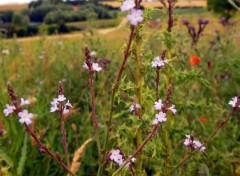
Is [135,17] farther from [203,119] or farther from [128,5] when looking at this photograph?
[203,119]

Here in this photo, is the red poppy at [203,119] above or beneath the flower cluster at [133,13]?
beneath

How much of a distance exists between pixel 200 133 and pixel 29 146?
1113 millimetres

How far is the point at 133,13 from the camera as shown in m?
0.96

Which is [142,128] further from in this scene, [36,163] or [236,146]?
[36,163]

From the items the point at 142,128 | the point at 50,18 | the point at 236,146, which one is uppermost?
the point at 142,128

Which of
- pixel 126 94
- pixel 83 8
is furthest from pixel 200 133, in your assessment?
pixel 83 8

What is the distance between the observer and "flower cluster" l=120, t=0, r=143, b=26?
95cm

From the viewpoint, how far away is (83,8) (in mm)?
6246

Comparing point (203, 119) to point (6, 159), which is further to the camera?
point (203, 119)

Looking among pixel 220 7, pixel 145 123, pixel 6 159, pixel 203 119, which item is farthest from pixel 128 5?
pixel 220 7

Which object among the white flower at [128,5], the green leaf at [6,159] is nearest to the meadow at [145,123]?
the green leaf at [6,159]

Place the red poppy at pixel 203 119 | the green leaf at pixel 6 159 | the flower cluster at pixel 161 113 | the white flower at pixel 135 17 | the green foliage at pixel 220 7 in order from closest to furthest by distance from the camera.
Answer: the white flower at pixel 135 17, the flower cluster at pixel 161 113, the green leaf at pixel 6 159, the red poppy at pixel 203 119, the green foliage at pixel 220 7

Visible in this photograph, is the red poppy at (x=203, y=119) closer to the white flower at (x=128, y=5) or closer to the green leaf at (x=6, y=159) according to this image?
the green leaf at (x=6, y=159)

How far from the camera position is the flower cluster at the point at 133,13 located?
947 mm
